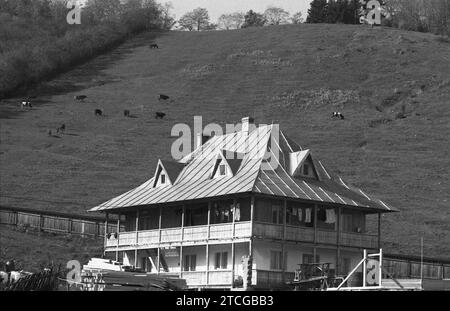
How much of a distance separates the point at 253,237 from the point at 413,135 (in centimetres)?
6045

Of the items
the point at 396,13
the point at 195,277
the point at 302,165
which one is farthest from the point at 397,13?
the point at 195,277

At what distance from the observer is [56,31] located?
171m

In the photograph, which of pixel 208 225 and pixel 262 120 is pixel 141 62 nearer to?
pixel 262 120

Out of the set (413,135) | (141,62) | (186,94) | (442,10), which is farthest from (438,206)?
(442,10)

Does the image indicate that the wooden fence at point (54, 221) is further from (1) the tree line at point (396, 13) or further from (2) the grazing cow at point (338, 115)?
(1) the tree line at point (396, 13)

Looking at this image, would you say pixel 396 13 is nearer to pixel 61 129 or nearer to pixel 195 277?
pixel 61 129

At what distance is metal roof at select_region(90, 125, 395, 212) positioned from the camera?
5872 centimetres

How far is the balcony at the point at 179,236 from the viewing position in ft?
191

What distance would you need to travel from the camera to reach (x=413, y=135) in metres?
114

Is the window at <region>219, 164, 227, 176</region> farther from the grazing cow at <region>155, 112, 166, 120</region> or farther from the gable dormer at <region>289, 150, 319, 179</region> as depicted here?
the grazing cow at <region>155, 112, 166, 120</region>

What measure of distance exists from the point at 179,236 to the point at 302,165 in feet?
27.6

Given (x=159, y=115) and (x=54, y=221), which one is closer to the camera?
(x=54, y=221)

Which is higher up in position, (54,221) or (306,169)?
(306,169)

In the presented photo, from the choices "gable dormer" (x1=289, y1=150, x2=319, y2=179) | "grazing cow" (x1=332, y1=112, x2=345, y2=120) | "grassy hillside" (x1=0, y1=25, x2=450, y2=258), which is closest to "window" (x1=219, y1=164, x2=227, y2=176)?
"gable dormer" (x1=289, y1=150, x2=319, y2=179)
